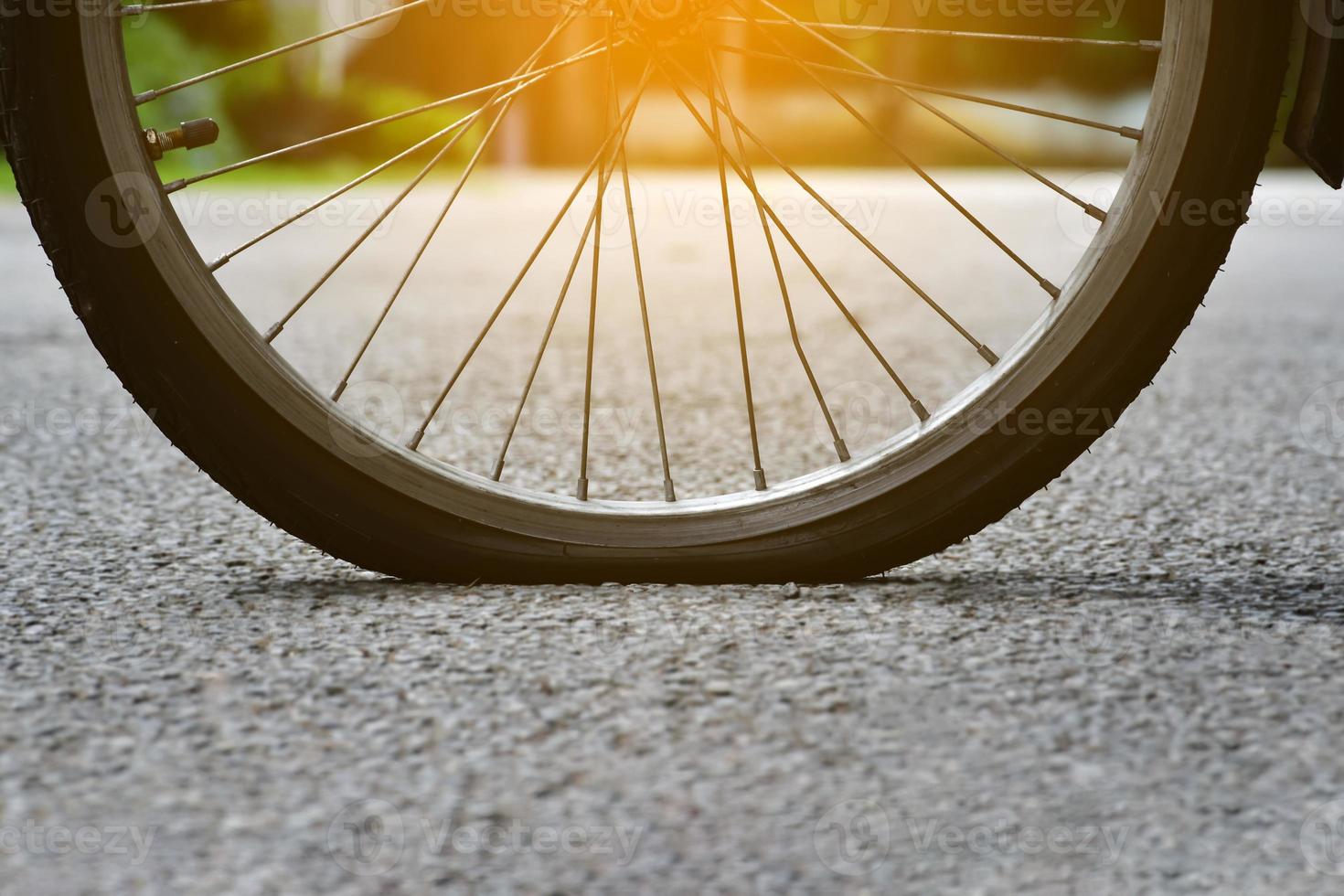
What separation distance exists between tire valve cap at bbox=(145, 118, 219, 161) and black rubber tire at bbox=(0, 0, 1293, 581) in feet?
0.20

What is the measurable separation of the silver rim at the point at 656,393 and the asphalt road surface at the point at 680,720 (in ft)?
0.23

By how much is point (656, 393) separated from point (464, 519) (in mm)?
207

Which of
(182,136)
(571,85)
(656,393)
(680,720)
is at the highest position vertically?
(571,85)

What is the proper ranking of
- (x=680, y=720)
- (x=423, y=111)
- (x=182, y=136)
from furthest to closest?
1. (x=423, y=111)
2. (x=182, y=136)
3. (x=680, y=720)

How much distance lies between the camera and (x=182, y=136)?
4.39ft

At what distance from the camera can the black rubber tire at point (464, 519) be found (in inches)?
48.3

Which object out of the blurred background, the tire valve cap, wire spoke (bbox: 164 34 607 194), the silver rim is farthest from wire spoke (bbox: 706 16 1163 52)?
the blurred background

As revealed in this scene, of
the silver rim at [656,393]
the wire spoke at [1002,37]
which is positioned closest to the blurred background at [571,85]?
the wire spoke at [1002,37]

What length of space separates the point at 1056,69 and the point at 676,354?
11.9 meters

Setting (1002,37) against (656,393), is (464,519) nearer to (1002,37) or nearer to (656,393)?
(656,393)

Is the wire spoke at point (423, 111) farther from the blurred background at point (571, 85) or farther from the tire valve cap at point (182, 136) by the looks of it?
the blurred background at point (571, 85)

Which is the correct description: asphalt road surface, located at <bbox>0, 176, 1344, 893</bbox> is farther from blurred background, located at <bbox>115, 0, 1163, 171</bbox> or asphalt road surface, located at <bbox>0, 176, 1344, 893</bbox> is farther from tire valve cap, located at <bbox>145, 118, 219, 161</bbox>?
blurred background, located at <bbox>115, 0, 1163, 171</bbox>

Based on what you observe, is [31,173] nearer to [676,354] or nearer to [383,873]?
[383,873]

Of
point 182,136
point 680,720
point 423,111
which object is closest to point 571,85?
point 423,111
